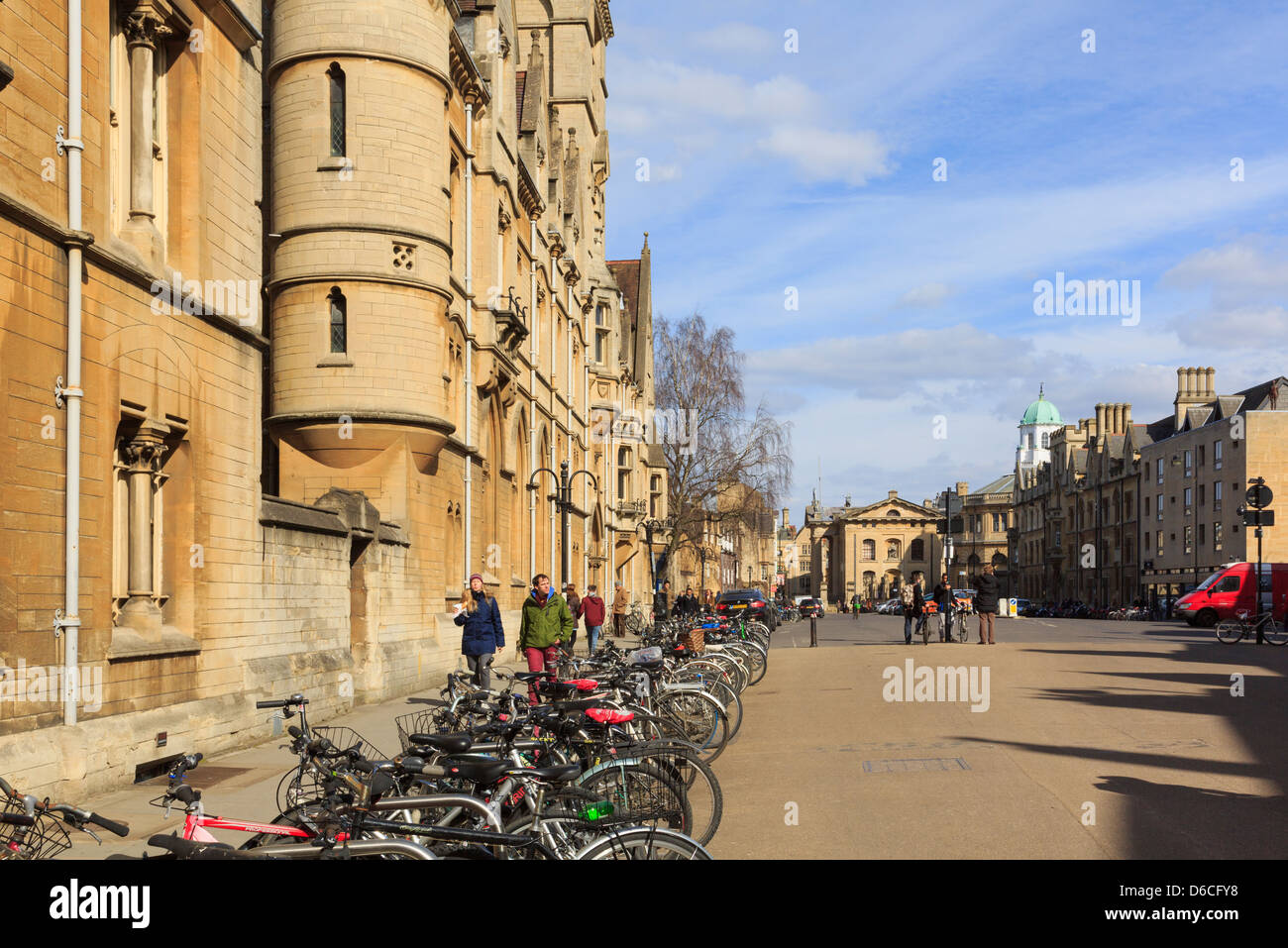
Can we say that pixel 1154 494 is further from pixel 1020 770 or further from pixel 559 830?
pixel 559 830

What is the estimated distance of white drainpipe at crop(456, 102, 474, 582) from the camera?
2458 centimetres

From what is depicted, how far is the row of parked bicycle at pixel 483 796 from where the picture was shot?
467 centimetres

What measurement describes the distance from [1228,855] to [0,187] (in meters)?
9.42

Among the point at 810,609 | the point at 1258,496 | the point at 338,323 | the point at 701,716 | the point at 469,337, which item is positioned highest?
the point at 469,337

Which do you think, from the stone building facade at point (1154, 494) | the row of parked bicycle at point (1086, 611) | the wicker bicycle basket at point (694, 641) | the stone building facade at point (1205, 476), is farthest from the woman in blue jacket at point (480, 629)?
the stone building facade at point (1154, 494)

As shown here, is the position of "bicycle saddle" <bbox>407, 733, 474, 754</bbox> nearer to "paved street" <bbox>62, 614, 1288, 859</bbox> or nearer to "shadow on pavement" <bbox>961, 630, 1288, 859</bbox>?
"paved street" <bbox>62, 614, 1288, 859</bbox>

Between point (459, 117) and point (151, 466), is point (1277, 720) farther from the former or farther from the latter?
point (459, 117)

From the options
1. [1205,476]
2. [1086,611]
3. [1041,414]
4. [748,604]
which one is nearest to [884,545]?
[1041,414]

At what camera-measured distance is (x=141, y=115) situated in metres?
12.0

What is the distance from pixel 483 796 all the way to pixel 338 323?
604 inches

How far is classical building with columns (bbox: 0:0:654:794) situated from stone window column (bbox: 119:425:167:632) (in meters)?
0.04

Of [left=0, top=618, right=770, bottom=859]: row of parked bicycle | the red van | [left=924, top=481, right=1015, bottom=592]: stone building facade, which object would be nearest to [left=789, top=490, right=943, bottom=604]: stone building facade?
[left=924, top=481, right=1015, bottom=592]: stone building facade

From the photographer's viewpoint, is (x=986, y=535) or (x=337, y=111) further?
(x=986, y=535)
